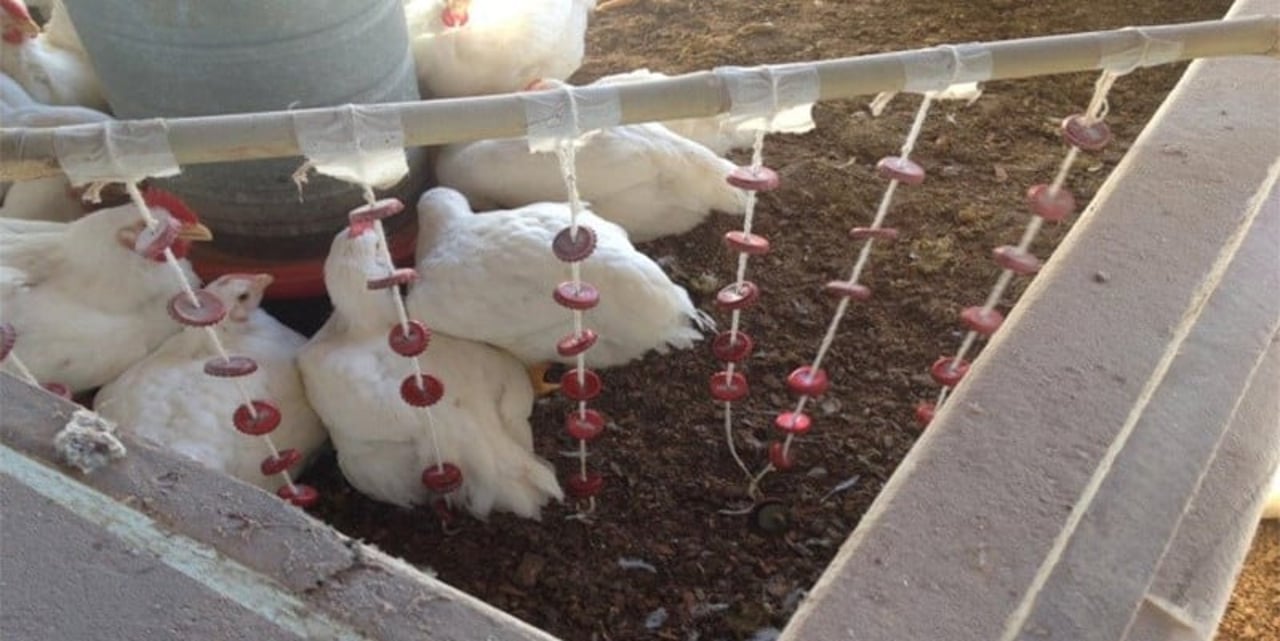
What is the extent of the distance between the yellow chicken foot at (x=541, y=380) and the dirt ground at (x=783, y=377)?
0.03 m

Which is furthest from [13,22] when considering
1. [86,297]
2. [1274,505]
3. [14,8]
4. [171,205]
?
[1274,505]

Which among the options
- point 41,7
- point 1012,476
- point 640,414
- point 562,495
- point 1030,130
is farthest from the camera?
point 41,7

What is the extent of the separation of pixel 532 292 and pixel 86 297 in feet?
2.17

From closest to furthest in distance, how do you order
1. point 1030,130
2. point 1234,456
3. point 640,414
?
1. point 1234,456
2. point 640,414
3. point 1030,130

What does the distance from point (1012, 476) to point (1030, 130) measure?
1.23m

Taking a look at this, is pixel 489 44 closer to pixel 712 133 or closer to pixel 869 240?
pixel 712 133

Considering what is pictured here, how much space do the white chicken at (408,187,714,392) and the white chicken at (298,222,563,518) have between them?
5 centimetres

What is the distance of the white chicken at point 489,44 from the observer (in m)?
1.96

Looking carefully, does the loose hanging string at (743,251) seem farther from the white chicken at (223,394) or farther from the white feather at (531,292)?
the white chicken at (223,394)

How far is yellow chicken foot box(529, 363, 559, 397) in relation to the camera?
1.57m

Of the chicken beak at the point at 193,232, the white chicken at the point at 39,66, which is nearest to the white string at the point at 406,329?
the chicken beak at the point at 193,232

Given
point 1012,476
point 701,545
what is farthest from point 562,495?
point 1012,476

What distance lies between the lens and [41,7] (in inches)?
103

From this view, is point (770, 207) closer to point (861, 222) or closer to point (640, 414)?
point (861, 222)
